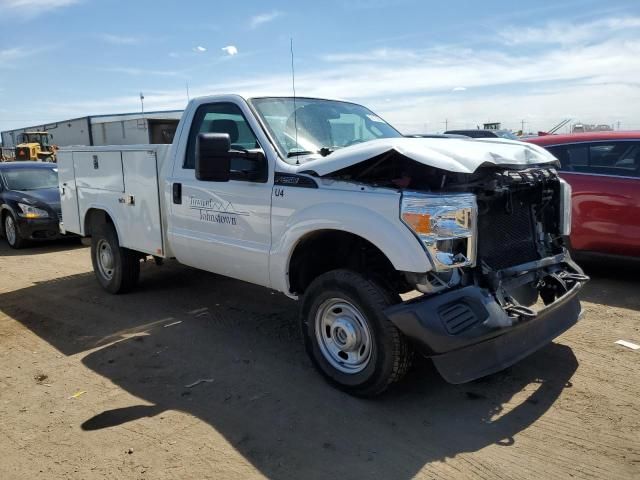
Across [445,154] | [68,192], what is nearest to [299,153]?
[445,154]

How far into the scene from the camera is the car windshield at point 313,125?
436 centimetres

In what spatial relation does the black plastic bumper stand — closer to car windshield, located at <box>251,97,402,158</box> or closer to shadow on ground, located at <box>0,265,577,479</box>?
shadow on ground, located at <box>0,265,577,479</box>

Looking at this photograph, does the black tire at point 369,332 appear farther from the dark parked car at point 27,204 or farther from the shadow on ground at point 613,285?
the dark parked car at point 27,204

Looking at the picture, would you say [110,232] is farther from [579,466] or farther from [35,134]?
[35,134]

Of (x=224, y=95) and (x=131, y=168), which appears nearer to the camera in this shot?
(x=224, y=95)

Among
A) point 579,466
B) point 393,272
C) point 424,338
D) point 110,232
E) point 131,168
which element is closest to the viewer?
point 579,466

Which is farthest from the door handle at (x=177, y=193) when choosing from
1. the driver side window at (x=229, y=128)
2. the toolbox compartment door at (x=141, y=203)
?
the toolbox compartment door at (x=141, y=203)

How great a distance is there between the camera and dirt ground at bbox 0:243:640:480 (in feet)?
9.83

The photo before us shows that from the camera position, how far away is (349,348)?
12.4 ft

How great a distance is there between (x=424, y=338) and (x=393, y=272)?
0.77 metres

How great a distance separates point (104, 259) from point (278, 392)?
3692 millimetres

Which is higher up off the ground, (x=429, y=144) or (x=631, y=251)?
(x=429, y=144)

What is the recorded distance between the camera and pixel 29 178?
11.0 meters

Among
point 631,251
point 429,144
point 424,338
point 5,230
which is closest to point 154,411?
point 424,338
